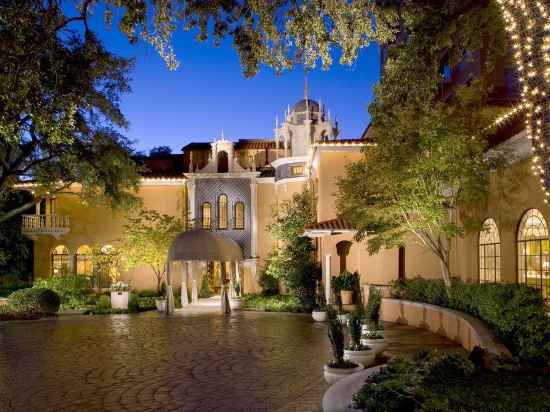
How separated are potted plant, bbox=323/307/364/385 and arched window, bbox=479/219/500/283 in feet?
28.3

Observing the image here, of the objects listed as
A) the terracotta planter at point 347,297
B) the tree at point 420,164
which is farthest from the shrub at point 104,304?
the tree at point 420,164

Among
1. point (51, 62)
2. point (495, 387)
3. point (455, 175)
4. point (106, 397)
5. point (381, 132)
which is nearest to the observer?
point (495, 387)

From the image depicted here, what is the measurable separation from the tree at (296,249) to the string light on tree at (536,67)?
2042 cm

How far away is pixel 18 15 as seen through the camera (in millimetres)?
10516

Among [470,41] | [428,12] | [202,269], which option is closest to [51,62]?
[428,12]

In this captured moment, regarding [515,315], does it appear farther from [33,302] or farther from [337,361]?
[33,302]

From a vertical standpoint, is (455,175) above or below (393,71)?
below

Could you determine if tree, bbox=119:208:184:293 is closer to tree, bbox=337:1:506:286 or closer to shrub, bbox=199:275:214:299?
shrub, bbox=199:275:214:299

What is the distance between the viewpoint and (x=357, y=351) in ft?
37.3

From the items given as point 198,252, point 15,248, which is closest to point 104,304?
point 198,252

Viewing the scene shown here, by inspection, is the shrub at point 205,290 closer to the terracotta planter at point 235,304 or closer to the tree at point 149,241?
the tree at point 149,241

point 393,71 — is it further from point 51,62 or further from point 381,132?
point 51,62

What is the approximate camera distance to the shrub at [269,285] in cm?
3359

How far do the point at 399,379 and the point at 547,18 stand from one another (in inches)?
159
